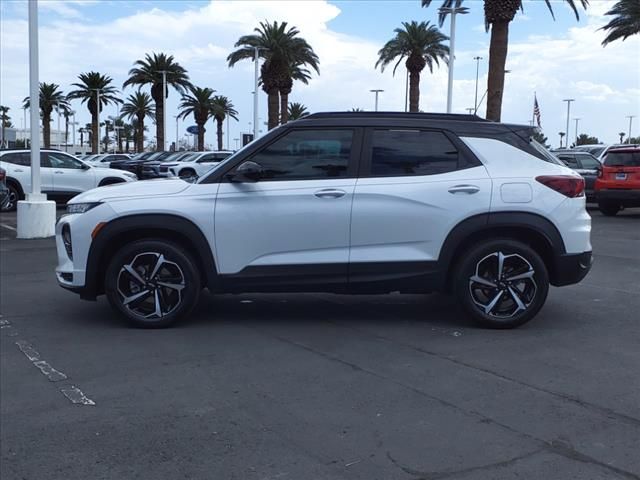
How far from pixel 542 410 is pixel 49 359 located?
146 inches

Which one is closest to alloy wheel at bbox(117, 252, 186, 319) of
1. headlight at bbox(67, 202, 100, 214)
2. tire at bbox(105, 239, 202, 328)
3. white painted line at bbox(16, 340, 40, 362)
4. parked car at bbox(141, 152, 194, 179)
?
tire at bbox(105, 239, 202, 328)

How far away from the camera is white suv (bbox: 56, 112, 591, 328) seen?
6094 millimetres

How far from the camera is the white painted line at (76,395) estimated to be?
15.0 feet

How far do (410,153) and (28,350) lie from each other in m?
3.65

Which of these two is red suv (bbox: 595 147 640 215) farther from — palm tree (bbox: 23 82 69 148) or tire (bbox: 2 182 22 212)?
palm tree (bbox: 23 82 69 148)

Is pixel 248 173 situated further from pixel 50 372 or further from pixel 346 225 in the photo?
pixel 50 372

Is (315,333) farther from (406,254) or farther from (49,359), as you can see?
(49,359)

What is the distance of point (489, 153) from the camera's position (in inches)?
246

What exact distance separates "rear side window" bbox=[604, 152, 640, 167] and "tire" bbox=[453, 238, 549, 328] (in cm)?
1267

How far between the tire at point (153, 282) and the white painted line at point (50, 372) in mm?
953

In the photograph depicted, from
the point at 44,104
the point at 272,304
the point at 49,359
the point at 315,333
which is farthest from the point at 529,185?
the point at 44,104

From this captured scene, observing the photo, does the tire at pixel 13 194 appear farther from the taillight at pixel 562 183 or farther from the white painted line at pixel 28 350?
the taillight at pixel 562 183

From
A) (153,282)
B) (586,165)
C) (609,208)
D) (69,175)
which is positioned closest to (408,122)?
(153,282)

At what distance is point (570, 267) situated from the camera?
6.21 m
